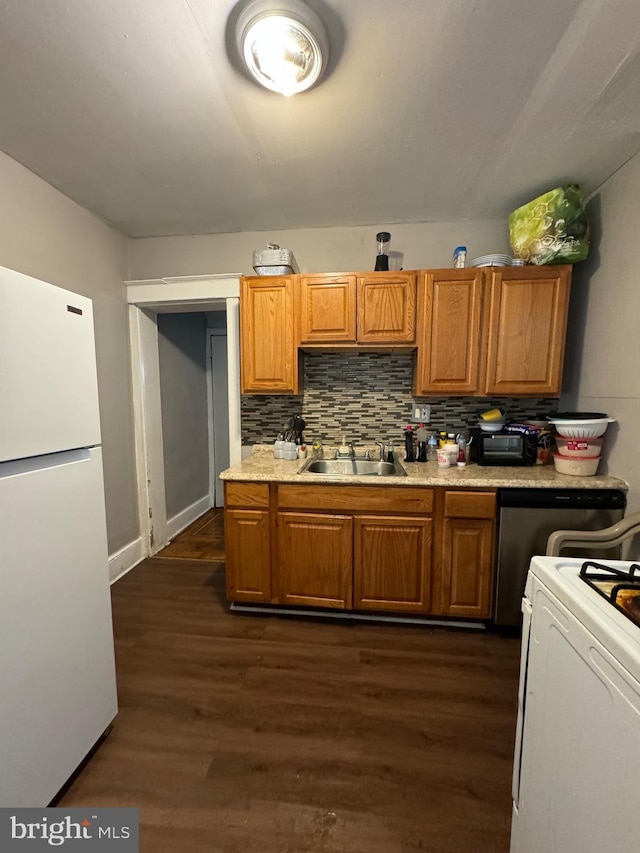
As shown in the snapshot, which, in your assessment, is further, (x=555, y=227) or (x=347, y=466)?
(x=347, y=466)

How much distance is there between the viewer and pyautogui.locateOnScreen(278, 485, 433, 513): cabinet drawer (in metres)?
1.92

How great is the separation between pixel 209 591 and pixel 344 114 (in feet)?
8.96

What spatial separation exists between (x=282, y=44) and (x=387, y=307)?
49.5 inches

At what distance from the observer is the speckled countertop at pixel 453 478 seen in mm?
1812

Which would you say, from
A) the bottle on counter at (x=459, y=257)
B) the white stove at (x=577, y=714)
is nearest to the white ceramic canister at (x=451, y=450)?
the bottle on counter at (x=459, y=257)

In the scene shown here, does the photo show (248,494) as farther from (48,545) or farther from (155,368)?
(155,368)

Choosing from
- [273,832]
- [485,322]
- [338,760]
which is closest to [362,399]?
[485,322]

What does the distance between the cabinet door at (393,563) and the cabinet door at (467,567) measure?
0.34 feet

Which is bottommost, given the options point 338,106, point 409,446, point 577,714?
point 577,714

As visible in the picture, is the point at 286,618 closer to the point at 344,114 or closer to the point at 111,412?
the point at 111,412

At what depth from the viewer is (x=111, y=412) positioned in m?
2.48

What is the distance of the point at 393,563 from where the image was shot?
77.9 inches

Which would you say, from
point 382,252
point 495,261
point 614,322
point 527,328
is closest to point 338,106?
point 382,252

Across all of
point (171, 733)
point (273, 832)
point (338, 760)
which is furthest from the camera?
point (171, 733)
